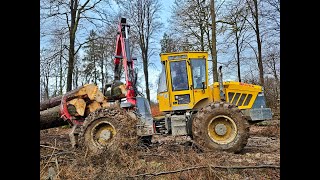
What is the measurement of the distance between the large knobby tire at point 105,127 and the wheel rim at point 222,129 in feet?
6.51

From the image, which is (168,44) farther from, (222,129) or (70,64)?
(222,129)

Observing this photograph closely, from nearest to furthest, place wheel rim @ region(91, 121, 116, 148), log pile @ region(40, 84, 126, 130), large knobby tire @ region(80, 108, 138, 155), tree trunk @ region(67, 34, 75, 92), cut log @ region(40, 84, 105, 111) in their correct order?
1. large knobby tire @ region(80, 108, 138, 155)
2. wheel rim @ region(91, 121, 116, 148)
3. log pile @ region(40, 84, 126, 130)
4. cut log @ region(40, 84, 105, 111)
5. tree trunk @ region(67, 34, 75, 92)

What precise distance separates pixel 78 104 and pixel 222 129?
405cm

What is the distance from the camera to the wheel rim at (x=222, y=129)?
7.91 meters

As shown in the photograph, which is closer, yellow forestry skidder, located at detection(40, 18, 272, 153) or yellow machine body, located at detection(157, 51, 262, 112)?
yellow forestry skidder, located at detection(40, 18, 272, 153)

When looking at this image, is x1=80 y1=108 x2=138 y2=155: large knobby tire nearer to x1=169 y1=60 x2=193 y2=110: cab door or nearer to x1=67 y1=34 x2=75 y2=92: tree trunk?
x1=169 y1=60 x2=193 y2=110: cab door

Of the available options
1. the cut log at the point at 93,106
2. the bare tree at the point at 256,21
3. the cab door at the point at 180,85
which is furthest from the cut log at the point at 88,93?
the bare tree at the point at 256,21

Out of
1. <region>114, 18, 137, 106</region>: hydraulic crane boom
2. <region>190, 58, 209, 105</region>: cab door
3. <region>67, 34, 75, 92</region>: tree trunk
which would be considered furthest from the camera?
<region>67, 34, 75, 92</region>: tree trunk

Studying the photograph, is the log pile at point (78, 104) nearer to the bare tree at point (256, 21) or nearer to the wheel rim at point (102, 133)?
the wheel rim at point (102, 133)

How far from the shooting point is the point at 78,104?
29.1ft

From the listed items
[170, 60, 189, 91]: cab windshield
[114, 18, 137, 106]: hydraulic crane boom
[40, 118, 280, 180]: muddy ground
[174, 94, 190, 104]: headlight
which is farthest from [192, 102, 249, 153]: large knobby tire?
[114, 18, 137, 106]: hydraulic crane boom

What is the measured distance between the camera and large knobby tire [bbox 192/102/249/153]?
775cm
